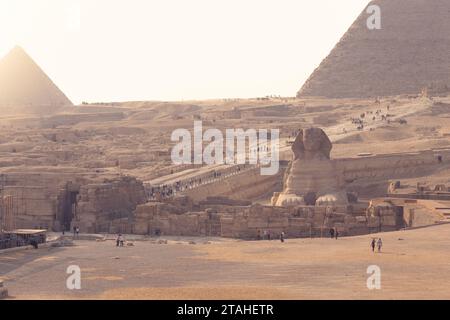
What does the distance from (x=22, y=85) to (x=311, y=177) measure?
6714 cm

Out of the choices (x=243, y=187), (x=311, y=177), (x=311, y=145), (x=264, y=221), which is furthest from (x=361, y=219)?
(x=243, y=187)

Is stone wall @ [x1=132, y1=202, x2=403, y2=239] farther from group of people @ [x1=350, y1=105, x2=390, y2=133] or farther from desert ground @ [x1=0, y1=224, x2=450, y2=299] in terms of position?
group of people @ [x1=350, y1=105, x2=390, y2=133]

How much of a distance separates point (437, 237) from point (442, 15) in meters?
84.8

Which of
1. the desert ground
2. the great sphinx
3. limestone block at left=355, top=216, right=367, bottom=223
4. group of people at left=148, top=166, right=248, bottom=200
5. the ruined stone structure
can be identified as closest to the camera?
the desert ground

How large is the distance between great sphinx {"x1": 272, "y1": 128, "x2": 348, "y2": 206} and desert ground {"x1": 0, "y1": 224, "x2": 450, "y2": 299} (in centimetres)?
370

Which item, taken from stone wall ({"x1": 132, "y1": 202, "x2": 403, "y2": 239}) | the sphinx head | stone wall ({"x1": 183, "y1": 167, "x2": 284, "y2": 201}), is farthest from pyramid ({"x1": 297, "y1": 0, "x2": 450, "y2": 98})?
stone wall ({"x1": 132, "y1": 202, "x2": 403, "y2": 239})

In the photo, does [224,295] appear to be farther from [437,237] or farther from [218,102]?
[218,102]

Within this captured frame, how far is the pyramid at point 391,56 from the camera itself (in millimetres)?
97875

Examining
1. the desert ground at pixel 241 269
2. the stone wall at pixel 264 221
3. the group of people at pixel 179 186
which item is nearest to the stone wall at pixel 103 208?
the stone wall at pixel 264 221

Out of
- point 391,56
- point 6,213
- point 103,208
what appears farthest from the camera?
point 391,56

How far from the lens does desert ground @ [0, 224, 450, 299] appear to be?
18.5m

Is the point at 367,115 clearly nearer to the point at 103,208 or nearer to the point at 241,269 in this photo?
the point at 103,208

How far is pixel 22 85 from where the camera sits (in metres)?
94.6

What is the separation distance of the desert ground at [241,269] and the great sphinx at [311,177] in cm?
370
